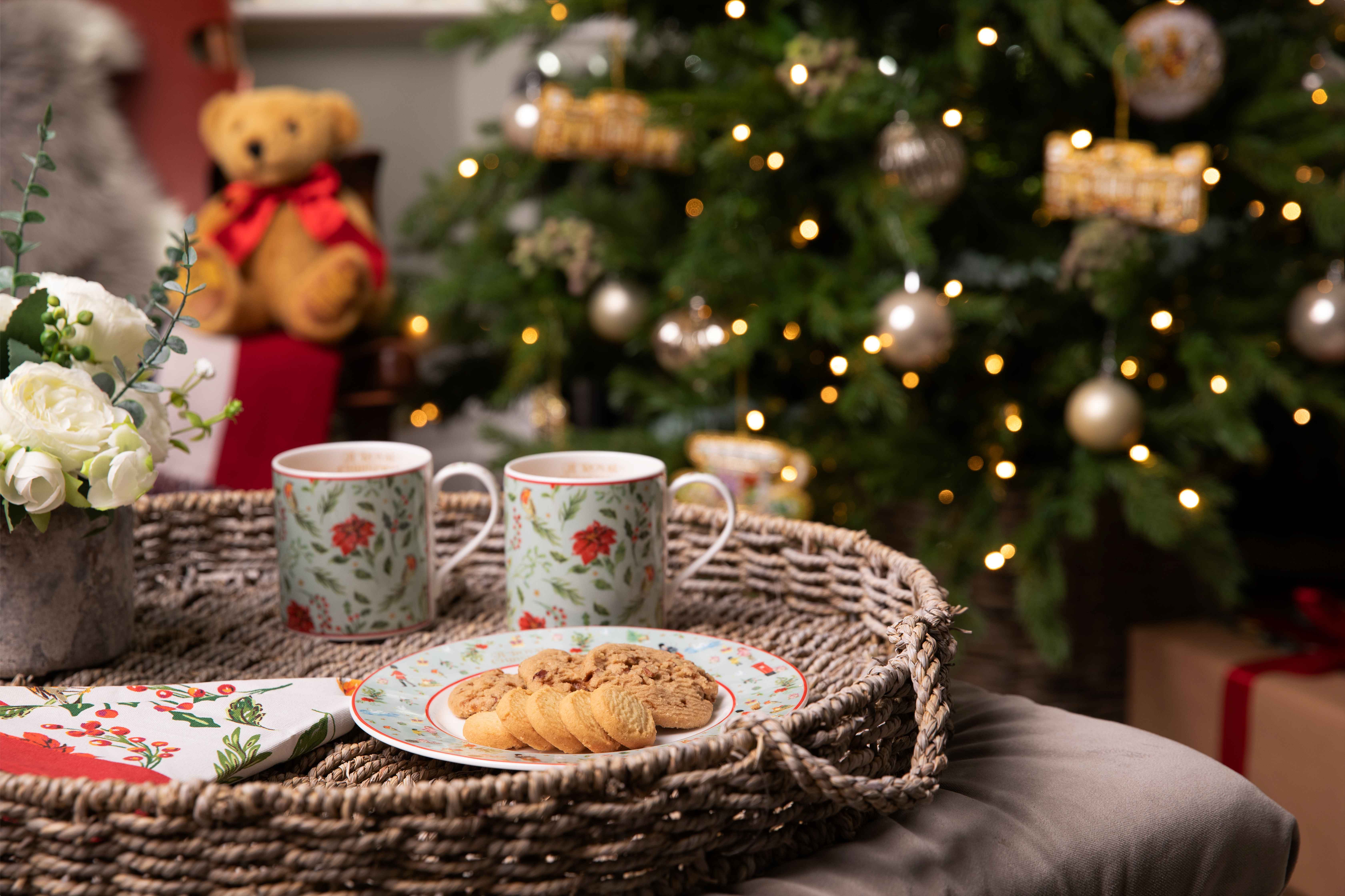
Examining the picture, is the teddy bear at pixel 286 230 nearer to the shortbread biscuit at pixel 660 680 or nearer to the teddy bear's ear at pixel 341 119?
the teddy bear's ear at pixel 341 119

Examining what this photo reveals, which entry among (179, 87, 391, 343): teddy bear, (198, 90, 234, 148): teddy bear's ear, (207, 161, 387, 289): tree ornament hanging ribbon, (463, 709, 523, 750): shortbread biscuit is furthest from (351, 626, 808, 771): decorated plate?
(198, 90, 234, 148): teddy bear's ear

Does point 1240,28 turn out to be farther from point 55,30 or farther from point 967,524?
point 55,30

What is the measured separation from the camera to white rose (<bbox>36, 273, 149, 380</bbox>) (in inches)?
21.7

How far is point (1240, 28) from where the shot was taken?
146cm

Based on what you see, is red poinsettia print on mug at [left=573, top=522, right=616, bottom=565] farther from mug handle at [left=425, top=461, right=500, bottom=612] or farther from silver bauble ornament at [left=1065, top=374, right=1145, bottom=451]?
silver bauble ornament at [left=1065, top=374, right=1145, bottom=451]

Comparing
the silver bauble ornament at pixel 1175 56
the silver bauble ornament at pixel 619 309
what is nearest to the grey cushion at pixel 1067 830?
the silver bauble ornament at pixel 1175 56

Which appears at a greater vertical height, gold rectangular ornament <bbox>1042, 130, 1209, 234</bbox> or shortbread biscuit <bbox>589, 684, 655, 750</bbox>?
gold rectangular ornament <bbox>1042, 130, 1209, 234</bbox>

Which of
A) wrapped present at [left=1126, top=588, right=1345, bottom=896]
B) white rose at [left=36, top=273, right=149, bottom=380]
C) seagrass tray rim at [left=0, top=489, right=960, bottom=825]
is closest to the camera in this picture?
seagrass tray rim at [left=0, top=489, right=960, bottom=825]

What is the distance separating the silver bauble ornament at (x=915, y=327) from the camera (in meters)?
1.27

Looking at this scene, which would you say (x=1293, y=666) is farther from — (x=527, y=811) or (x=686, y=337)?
(x=527, y=811)

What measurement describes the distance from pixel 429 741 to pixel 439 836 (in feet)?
0.35

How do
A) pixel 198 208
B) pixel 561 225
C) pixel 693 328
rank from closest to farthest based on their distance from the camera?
pixel 693 328 < pixel 561 225 < pixel 198 208

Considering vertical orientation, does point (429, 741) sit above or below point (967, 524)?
above

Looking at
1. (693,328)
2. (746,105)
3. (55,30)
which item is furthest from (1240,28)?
(55,30)
